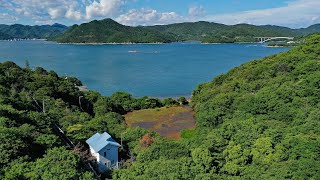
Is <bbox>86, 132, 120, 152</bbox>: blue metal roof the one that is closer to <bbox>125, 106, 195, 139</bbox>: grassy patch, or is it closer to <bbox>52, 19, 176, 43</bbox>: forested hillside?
<bbox>125, 106, 195, 139</bbox>: grassy patch

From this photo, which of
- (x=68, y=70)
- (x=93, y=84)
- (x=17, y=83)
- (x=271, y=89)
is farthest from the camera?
(x=68, y=70)

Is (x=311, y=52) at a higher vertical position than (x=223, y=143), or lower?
higher

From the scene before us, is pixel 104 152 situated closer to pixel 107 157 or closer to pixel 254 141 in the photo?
pixel 107 157

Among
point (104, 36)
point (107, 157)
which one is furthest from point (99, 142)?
point (104, 36)

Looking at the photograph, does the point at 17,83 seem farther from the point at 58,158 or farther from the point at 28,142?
the point at 58,158

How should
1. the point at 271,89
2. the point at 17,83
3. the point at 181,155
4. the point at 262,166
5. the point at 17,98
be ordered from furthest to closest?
the point at 17,83, the point at 271,89, the point at 17,98, the point at 181,155, the point at 262,166

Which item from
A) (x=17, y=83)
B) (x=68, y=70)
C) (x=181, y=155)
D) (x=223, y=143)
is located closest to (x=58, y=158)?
(x=181, y=155)

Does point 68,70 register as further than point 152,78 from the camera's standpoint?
Yes

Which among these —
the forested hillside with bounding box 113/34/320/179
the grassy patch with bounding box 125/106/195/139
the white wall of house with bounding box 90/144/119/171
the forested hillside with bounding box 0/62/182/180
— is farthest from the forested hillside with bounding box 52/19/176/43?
the white wall of house with bounding box 90/144/119/171
